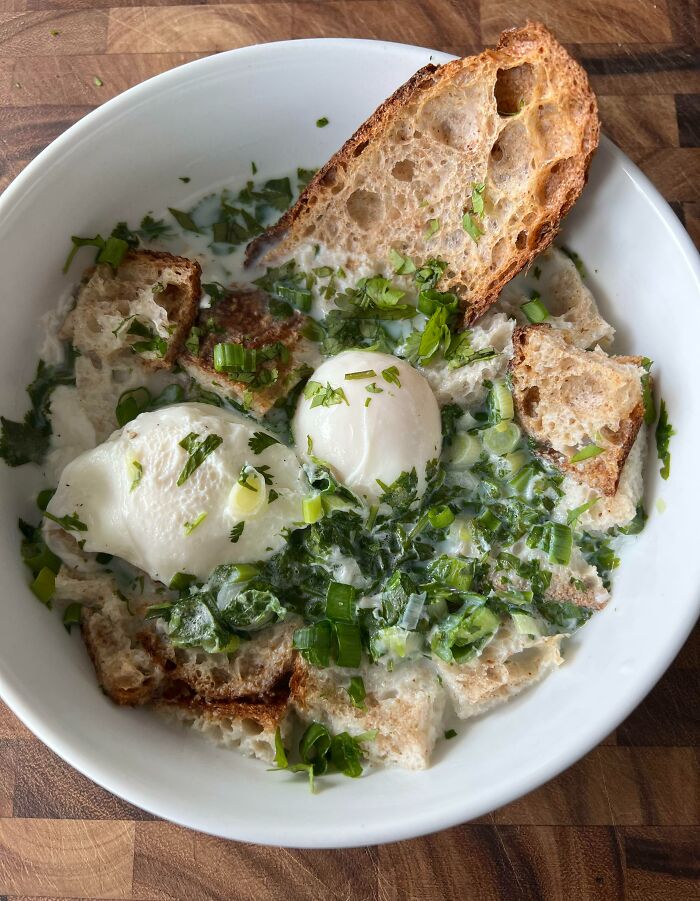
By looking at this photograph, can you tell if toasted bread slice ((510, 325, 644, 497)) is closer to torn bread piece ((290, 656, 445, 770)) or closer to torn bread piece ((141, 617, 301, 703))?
torn bread piece ((290, 656, 445, 770))

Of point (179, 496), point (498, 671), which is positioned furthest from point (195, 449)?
point (498, 671)

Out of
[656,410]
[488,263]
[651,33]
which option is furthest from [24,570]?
[651,33]

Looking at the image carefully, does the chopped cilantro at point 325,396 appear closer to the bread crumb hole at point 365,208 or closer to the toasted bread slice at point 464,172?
the toasted bread slice at point 464,172

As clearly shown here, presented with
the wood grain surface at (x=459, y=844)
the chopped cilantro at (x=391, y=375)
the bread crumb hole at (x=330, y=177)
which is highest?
the bread crumb hole at (x=330, y=177)

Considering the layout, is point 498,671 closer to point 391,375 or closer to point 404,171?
point 391,375

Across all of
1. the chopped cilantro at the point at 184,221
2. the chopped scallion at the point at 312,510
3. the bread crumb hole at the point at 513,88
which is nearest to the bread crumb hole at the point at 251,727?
the chopped scallion at the point at 312,510

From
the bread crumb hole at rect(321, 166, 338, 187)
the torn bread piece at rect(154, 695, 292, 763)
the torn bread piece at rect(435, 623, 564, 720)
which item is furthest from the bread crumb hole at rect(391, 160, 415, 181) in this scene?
the torn bread piece at rect(154, 695, 292, 763)
